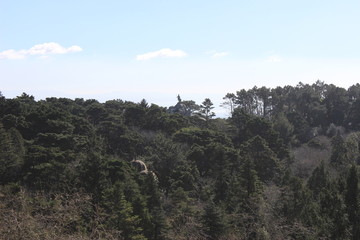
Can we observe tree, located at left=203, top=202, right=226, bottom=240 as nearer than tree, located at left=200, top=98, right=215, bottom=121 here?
Yes

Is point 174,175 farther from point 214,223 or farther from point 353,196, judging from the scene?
point 353,196

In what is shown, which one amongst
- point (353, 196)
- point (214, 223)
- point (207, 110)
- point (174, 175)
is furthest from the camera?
point (207, 110)

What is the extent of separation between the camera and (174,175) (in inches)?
1007

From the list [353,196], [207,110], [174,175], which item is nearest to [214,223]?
[353,196]

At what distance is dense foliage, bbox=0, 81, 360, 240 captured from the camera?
13081 millimetres

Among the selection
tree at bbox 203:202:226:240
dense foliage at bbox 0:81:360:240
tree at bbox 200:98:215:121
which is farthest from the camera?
tree at bbox 200:98:215:121

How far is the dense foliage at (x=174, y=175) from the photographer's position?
13.1 m

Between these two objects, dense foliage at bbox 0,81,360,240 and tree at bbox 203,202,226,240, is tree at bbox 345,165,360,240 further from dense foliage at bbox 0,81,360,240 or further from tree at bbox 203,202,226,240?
tree at bbox 203,202,226,240

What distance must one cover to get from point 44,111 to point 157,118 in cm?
1274

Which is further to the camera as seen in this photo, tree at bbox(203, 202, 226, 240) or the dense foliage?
tree at bbox(203, 202, 226, 240)

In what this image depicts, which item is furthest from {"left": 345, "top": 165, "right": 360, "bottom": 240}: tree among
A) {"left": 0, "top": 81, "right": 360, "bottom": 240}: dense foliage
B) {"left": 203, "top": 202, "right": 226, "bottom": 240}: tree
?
{"left": 203, "top": 202, "right": 226, "bottom": 240}: tree

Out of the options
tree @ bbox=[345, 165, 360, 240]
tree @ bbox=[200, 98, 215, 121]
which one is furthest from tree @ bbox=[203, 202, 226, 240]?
tree @ bbox=[200, 98, 215, 121]

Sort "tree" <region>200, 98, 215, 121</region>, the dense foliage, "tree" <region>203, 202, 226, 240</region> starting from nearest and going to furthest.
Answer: the dense foliage, "tree" <region>203, 202, 226, 240</region>, "tree" <region>200, 98, 215, 121</region>

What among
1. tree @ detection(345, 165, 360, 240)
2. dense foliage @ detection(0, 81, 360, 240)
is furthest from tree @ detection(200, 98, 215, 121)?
tree @ detection(345, 165, 360, 240)
